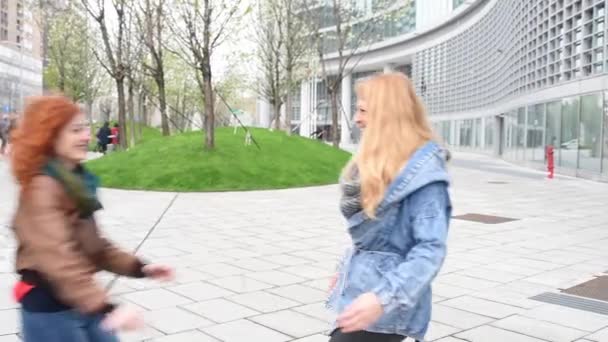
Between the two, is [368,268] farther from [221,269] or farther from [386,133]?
[221,269]

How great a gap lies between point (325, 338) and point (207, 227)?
545 centimetres

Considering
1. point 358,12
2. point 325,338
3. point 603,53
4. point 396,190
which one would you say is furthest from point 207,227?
point 358,12

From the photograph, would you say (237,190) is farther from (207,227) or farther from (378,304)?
(378,304)

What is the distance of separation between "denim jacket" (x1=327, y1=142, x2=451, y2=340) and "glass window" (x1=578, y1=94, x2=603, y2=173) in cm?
2044

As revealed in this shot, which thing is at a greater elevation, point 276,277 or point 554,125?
point 554,125

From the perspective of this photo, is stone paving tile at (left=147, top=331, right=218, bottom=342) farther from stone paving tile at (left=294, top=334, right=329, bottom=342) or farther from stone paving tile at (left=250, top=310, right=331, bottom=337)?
stone paving tile at (left=294, top=334, right=329, bottom=342)

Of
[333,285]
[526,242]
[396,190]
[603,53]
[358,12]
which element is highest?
[358,12]

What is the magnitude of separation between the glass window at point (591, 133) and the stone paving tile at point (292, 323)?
18.3 m

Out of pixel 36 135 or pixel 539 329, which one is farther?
pixel 539 329

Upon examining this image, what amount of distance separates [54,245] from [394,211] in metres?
1.18

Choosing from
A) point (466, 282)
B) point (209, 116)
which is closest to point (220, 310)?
point (466, 282)

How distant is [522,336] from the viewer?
4.78 meters

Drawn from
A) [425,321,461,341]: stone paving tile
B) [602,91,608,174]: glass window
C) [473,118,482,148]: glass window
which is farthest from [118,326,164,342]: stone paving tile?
[473,118,482,148]: glass window

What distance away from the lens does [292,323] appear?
4.95m
